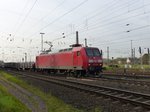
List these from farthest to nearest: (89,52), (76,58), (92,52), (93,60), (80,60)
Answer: (76,58)
(92,52)
(89,52)
(93,60)
(80,60)

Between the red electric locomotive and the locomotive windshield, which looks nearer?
the red electric locomotive

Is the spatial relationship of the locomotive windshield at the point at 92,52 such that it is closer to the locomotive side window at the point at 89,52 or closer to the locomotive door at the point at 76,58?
the locomotive side window at the point at 89,52

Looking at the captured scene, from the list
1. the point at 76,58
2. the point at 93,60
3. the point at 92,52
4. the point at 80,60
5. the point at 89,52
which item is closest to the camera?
the point at 80,60

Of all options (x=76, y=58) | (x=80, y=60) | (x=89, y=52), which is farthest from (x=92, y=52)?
(x=76, y=58)

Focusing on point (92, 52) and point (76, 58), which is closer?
point (92, 52)

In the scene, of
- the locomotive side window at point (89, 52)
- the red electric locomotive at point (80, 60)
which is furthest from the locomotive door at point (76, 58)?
the locomotive side window at point (89, 52)

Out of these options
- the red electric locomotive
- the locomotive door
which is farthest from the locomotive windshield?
the locomotive door

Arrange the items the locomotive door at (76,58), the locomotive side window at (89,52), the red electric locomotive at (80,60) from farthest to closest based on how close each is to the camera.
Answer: the locomotive door at (76,58) → the locomotive side window at (89,52) → the red electric locomotive at (80,60)

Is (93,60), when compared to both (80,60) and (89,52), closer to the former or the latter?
(89,52)

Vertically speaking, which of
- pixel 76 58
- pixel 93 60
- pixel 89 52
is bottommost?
pixel 93 60

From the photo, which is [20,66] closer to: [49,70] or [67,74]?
[49,70]

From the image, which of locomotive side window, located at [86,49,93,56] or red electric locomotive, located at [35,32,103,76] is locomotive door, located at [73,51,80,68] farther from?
locomotive side window, located at [86,49,93,56]

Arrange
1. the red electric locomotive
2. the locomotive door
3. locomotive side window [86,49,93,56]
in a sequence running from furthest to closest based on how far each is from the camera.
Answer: the locomotive door → locomotive side window [86,49,93,56] → the red electric locomotive

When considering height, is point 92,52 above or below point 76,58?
above
